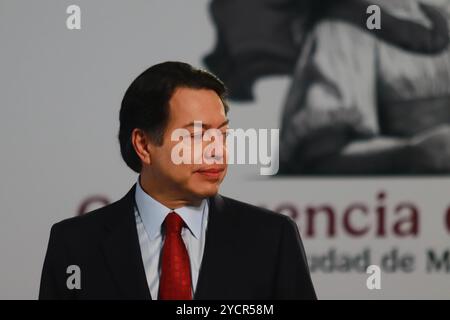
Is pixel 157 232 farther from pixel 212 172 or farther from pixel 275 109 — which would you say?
pixel 275 109

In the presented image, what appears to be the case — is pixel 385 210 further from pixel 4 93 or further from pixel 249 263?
pixel 4 93

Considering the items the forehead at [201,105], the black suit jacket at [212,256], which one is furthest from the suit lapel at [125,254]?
the forehead at [201,105]

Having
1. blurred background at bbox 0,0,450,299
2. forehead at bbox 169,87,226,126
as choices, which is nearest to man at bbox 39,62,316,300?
forehead at bbox 169,87,226,126

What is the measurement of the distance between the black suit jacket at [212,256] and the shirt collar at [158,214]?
0.8 inches

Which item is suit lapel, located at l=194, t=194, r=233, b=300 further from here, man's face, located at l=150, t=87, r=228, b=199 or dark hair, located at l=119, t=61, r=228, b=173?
dark hair, located at l=119, t=61, r=228, b=173

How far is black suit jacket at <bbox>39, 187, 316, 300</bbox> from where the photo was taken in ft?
4.79

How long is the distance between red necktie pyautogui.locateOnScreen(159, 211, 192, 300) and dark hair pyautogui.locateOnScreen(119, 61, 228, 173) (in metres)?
0.16

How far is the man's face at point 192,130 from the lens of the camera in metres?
1.46

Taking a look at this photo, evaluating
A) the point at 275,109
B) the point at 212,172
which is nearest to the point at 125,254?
the point at 212,172

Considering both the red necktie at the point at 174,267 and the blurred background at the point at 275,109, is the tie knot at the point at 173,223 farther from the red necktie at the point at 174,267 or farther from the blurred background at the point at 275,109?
the blurred background at the point at 275,109

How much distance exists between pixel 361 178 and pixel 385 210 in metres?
0.10

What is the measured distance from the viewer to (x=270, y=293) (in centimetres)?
147

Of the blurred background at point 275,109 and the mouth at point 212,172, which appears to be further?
the blurred background at point 275,109
